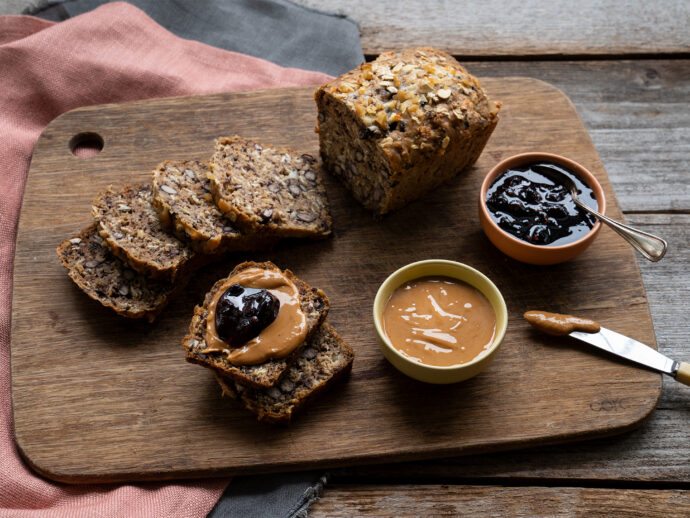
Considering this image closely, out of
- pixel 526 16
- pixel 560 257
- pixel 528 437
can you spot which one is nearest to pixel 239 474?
pixel 528 437

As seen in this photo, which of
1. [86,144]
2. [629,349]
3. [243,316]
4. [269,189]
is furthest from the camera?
[86,144]

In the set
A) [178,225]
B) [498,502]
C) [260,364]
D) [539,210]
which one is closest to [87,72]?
[178,225]

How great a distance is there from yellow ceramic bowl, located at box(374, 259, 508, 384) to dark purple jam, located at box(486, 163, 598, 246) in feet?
1.26

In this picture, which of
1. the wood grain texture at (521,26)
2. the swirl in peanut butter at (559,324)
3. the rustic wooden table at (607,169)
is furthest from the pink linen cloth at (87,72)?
the swirl in peanut butter at (559,324)

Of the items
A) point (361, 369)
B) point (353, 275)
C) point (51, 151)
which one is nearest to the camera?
point (361, 369)

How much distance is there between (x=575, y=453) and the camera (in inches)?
137

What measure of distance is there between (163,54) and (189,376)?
2436 millimetres

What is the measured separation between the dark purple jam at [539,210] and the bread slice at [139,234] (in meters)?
1.71

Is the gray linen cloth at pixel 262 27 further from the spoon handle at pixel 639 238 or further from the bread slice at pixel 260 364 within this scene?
the spoon handle at pixel 639 238

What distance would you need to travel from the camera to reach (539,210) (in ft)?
11.9

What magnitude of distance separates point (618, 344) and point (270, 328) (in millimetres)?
1817

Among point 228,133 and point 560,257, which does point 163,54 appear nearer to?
point 228,133

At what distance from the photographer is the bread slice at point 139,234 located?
3629mm

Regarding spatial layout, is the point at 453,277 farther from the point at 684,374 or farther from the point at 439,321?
the point at 684,374
